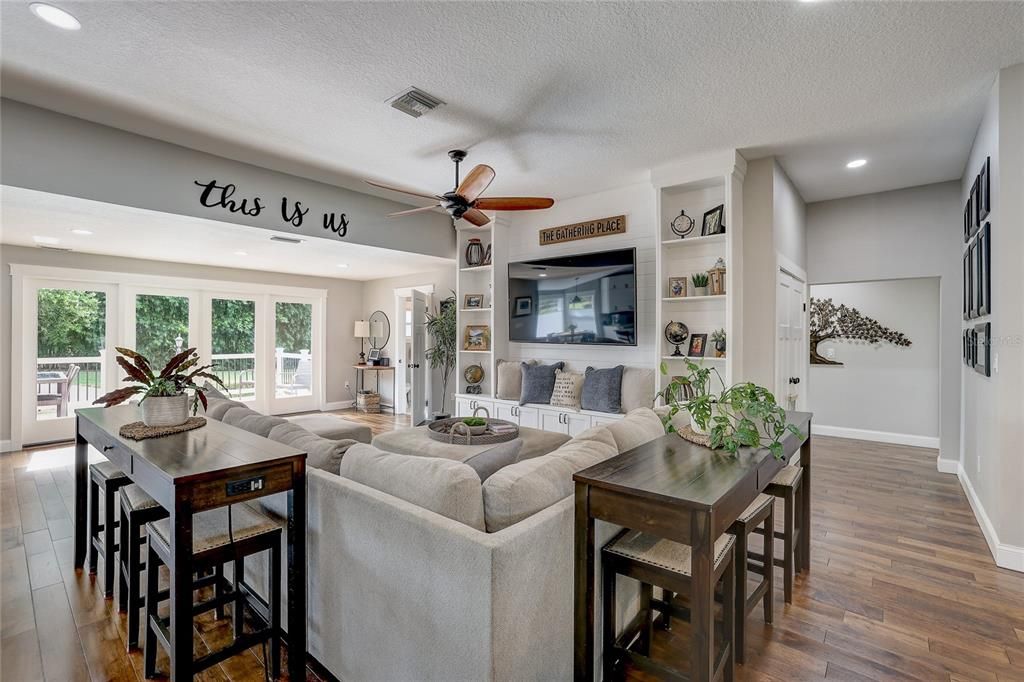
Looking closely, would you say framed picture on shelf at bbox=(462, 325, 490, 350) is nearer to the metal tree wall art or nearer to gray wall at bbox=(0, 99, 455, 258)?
gray wall at bbox=(0, 99, 455, 258)

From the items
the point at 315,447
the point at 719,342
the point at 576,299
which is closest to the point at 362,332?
the point at 576,299

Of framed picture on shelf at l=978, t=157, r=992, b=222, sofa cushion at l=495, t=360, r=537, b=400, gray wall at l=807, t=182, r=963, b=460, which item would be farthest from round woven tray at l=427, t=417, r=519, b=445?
gray wall at l=807, t=182, r=963, b=460

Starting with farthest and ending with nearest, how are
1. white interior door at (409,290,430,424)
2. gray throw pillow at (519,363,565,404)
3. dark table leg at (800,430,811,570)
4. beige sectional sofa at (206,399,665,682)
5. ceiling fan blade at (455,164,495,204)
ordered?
white interior door at (409,290,430,424) < gray throw pillow at (519,363,565,404) < ceiling fan blade at (455,164,495,204) < dark table leg at (800,430,811,570) < beige sectional sofa at (206,399,665,682)

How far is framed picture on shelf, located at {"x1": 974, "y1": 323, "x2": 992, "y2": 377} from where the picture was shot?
3.09 metres

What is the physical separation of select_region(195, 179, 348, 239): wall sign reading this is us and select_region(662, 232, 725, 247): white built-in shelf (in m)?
3.11

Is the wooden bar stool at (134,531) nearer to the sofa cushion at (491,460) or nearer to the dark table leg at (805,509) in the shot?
the sofa cushion at (491,460)

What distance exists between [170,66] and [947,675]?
4590 mm

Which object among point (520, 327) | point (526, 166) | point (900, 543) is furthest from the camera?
point (520, 327)

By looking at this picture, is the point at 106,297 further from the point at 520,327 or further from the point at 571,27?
the point at 571,27

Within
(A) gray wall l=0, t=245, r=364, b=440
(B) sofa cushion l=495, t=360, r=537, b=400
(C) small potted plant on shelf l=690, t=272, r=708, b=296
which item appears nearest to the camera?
(C) small potted plant on shelf l=690, t=272, r=708, b=296

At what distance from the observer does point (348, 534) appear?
1727 mm

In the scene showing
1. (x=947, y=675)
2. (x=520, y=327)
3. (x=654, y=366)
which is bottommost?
(x=947, y=675)

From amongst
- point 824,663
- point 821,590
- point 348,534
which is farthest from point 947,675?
point 348,534

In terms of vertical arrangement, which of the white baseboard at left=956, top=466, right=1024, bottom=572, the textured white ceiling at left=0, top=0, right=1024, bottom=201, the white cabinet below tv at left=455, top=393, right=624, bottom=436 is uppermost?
the textured white ceiling at left=0, top=0, right=1024, bottom=201
